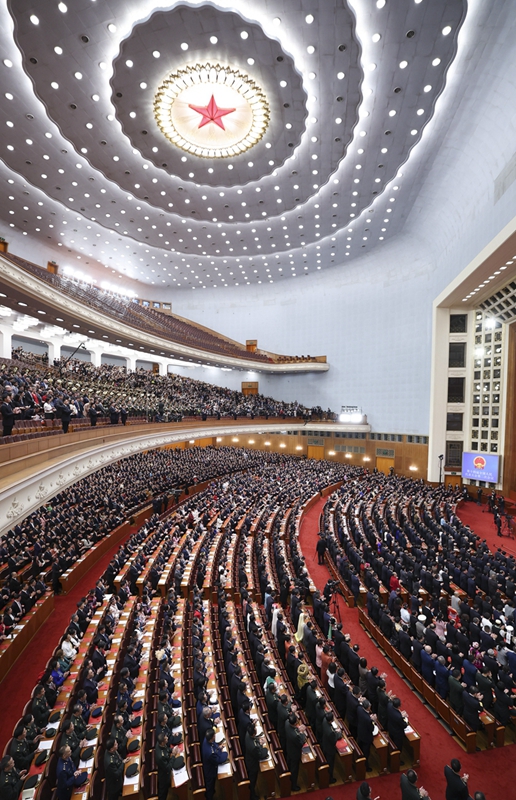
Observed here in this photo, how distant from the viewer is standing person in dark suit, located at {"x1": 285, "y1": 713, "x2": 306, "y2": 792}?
391 centimetres

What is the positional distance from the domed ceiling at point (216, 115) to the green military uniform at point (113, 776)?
14.6 metres

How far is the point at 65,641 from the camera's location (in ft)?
18.3

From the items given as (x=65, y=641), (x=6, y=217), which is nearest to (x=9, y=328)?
(x=6, y=217)

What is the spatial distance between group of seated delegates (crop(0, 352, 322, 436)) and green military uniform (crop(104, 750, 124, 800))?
4.42 m

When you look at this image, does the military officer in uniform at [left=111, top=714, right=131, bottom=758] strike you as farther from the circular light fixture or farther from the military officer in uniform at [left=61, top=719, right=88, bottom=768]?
the circular light fixture

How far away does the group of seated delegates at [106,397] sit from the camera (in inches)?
303

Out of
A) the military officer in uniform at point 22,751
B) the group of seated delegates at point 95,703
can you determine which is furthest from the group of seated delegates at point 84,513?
the military officer in uniform at point 22,751

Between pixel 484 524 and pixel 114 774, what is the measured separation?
1431cm

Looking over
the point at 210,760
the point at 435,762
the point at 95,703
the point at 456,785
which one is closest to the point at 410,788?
the point at 456,785

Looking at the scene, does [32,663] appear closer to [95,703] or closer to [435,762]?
[95,703]

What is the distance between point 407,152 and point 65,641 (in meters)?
17.7

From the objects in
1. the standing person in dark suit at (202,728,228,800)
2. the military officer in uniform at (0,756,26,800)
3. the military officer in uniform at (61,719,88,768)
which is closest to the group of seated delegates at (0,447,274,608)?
the military officer in uniform at (61,719,88,768)

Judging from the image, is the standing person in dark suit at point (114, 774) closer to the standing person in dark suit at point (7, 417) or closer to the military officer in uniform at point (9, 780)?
the military officer in uniform at point (9, 780)

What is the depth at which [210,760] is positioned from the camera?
3.76 m
